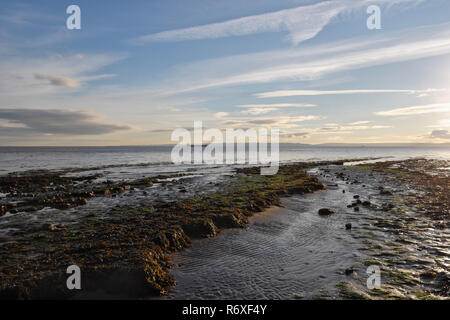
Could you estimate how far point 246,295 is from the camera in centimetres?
1012

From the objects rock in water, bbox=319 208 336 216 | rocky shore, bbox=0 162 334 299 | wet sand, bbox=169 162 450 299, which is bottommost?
wet sand, bbox=169 162 450 299

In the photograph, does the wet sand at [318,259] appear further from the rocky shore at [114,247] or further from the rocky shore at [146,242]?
the rocky shore at [114,247]

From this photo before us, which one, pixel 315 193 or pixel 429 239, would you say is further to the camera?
Answer: pixel 315 193

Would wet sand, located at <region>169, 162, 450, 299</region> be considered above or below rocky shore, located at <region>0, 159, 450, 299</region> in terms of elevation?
below

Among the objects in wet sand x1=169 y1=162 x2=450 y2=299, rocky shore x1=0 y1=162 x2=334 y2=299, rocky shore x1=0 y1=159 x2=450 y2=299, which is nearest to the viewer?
rocky shore x1=0 y1=162 x2=334 y2=299

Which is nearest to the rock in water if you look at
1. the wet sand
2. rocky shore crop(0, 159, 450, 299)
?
rocky shore crop(0, 159, 450, 299)

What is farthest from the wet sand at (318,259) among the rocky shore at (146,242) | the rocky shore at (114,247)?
the rocky shore at (114,247)

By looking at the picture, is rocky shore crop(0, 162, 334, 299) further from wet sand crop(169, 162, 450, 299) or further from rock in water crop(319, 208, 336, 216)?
rock in water crop(319, 208, 336, 216)

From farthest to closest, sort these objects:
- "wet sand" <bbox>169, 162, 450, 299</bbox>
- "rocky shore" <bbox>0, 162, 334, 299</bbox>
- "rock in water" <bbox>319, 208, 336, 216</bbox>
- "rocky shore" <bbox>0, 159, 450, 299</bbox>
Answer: "rock in water" <bbox>319, 208, 336, 216</bbox>, "wet sand" <bbox>169, 162, 450, 299</bbox>, "rocky shore" <bbox>0, 159, 450, 299</bbox>, "rocky shore" <bbox>0, 162, 334, 299</bbox>

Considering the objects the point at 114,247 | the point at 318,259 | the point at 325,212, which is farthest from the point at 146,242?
the point at 325,212

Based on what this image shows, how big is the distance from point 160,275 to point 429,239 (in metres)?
15.9

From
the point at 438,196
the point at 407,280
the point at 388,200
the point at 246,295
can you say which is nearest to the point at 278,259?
the point at 246,295
